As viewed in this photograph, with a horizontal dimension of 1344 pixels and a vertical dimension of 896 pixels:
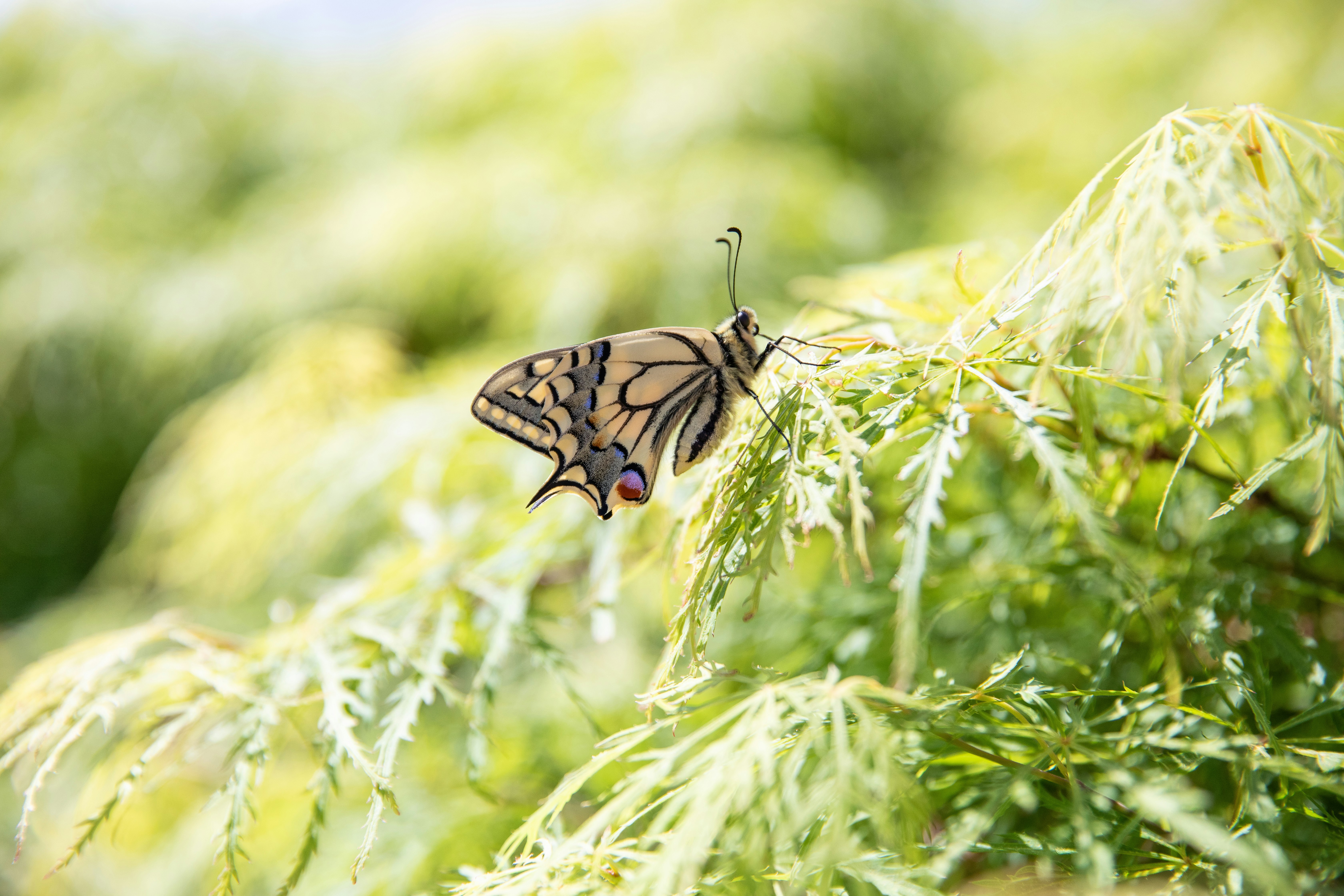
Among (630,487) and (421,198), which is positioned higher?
(421,198)

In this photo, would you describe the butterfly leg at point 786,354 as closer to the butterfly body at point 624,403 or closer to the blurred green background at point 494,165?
the butterfly body at point 624,403

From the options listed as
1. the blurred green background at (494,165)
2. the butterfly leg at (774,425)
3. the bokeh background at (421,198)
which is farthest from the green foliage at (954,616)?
the blurred green background at (494,165)

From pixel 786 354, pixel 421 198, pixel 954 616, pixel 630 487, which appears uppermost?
pixel 421 198

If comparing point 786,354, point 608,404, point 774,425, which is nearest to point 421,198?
point 608,404

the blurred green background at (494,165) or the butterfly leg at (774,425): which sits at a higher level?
the blurred green background at (494,165)

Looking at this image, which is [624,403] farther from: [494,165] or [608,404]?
[494,165]

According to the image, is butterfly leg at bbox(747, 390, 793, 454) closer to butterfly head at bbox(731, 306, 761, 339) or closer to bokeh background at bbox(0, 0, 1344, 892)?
butterfly head at bbox(731, 306, 761, 339)
